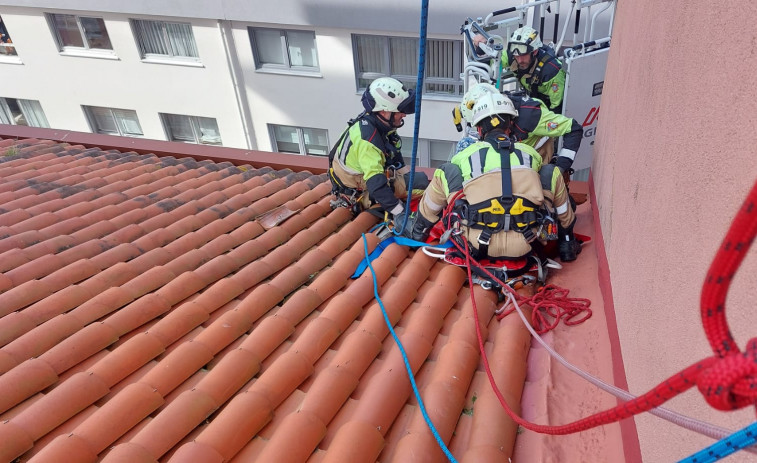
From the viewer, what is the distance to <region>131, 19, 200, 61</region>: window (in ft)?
39.8

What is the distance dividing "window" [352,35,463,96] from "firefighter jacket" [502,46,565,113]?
536cm

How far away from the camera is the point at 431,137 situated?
1170 centimetres

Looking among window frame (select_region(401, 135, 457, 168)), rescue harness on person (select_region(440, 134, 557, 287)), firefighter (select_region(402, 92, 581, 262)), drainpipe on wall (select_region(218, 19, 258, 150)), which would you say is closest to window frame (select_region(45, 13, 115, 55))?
drainpipe on wall (select_region(218, 19, 258, 150))

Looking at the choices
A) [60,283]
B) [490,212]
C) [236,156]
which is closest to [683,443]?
[490,212]

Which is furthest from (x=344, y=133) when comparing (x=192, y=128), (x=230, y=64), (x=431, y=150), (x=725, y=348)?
(x=192, y=128)

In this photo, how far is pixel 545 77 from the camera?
5.73m

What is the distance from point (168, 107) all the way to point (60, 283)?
11364 millimetres

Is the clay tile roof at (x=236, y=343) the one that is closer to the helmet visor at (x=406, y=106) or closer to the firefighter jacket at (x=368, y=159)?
the firefighter jacket at (x=368, y=159)

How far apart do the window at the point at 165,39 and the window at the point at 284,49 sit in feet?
5.68

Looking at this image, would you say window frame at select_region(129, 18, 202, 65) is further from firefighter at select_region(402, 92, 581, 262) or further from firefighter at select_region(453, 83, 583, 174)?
firefighter at select_region(402, 92, 581, 262)

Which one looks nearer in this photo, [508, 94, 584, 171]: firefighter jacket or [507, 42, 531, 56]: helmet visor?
[508, 94, 584, 171]: firefighter jacket

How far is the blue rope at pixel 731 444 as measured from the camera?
82 cm

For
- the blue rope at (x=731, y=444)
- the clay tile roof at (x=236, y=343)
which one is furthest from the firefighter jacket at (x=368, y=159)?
the blue rope at (x=731, y=444)

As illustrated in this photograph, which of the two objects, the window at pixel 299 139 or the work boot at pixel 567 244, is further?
the window at pixel 299 139
